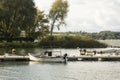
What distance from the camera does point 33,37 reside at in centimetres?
13812

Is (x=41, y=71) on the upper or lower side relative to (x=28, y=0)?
lower

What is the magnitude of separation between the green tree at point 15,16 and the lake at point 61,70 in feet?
148

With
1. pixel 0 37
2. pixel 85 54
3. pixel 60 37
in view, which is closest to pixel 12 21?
pixel 0 37

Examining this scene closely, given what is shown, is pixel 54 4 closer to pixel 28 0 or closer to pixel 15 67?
pixel 28 0

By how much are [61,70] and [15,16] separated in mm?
58576

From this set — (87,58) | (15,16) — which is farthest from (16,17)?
(87,58)

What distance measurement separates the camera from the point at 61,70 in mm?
73750

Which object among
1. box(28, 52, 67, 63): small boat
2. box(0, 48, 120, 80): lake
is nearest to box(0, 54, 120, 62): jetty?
box(28, 52, 67, 63): small boat

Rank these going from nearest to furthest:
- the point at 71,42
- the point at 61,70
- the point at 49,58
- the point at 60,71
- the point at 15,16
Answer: the point at 60,71 < the point at 61,70 < the point at 49,58 < the point at 15,16 < the point at 71,42

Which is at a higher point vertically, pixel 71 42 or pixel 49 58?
pixel 71 42

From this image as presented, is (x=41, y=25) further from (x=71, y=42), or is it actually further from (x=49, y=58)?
(x=49, y=58)

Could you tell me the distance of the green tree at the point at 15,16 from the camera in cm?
12788

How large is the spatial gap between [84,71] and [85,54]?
788 inches

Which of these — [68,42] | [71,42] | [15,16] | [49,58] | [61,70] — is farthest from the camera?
[71,42]
